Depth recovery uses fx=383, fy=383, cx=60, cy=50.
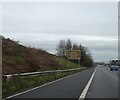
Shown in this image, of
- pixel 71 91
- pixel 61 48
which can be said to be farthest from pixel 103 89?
pixel 61 48

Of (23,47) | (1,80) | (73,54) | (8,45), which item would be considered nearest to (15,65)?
(8,45)

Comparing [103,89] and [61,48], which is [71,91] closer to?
[103,89]

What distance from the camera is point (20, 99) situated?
15.9m

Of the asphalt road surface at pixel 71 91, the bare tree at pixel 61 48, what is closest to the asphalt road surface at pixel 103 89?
the asphalt road surface at pixel 71 91

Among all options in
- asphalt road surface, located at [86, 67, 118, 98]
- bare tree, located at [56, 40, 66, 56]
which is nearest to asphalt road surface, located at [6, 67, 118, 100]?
asphalt road surface, located at [86, 67, 118, 98]

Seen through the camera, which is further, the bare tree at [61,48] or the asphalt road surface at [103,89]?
the bare tree at [61,48]

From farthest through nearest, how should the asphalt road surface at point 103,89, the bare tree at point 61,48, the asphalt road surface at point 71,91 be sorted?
the bare tree at point 61,48, the asphalt road surface at point 103,89, the asphalt road surface at point 71,91

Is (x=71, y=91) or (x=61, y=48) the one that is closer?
(x=71, y=91)

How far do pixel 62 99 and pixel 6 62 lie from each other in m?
27.5

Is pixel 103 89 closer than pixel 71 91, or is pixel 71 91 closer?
pixel 71 91

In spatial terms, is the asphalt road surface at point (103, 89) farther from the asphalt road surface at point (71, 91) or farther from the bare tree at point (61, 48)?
the bare tree at point (61, 48)

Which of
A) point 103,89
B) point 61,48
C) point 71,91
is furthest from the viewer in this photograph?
point 61,48

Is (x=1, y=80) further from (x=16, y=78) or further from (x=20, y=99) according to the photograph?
(x=20, y=99)

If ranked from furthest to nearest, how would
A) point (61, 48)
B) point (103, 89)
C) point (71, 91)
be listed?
point (61, 48)
point (103, 89)
point (71, 91)
